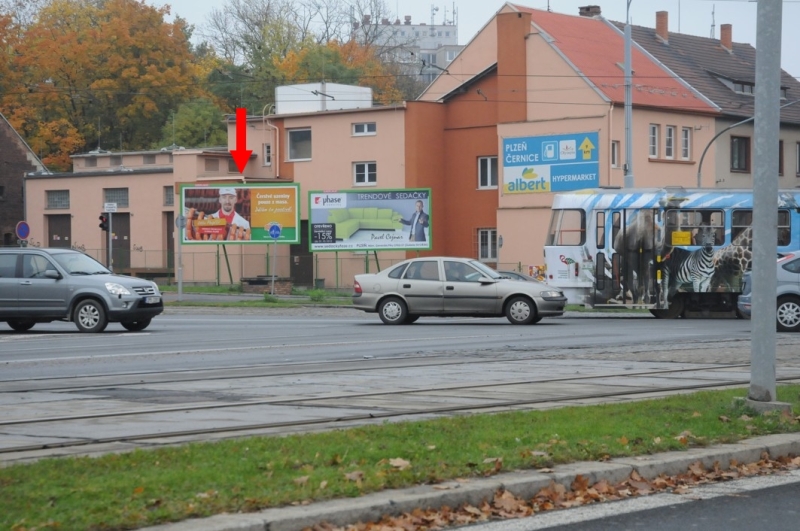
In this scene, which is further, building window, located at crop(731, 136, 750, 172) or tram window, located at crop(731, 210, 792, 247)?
building window, located at crop(731, 136, 750, 172)

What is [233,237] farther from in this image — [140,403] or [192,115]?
[140,403]

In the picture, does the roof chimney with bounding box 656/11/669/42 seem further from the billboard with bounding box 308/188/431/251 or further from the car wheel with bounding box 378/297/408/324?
the car wheel with bounding box 378/297/408/324

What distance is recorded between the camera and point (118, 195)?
Result: 61.0 meters

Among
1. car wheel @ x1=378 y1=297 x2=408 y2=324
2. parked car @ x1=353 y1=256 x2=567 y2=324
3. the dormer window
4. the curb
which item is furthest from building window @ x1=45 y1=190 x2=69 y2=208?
the curb

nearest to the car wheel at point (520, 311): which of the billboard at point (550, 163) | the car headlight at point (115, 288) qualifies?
the car headlight at point (115, 288)

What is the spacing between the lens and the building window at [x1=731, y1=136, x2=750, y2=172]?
53.8 m

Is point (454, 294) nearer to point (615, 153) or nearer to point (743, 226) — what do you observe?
point (743, 226)

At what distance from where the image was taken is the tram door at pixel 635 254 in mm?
31250

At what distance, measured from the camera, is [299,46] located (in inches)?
3516

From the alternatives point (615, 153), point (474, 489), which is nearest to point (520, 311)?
point (474, 489)

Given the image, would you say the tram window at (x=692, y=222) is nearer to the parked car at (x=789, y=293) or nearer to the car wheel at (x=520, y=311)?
the car wheel at (x=520, y=311)

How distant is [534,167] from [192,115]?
30.8 meters

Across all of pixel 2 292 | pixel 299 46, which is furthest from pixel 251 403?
pixel 299 46

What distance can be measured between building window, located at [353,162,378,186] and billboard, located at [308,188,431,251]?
4849 mm
